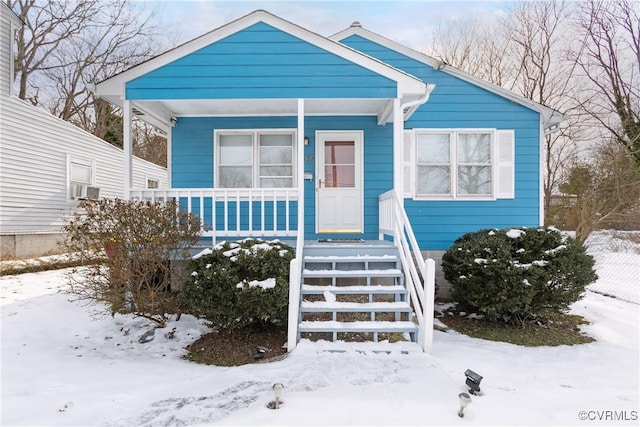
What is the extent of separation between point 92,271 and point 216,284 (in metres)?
1.87

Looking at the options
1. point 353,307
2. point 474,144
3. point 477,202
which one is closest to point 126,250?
point 353,307

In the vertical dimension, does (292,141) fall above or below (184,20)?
below

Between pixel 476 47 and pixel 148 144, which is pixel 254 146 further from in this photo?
pixel 148 144

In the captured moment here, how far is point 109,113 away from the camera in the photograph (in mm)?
19766

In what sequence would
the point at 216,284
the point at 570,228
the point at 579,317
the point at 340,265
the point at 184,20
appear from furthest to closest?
1. the point at 184,20
2. the point at 570,228
3. the point at 579,317
4. the point at 340,265
5. the point at 216,284

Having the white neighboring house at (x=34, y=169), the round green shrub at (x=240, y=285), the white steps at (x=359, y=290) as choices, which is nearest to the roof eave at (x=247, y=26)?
the white steps at (x=359, y=290)

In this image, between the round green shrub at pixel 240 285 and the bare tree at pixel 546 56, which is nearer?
the round green shrub at pixel 240 285

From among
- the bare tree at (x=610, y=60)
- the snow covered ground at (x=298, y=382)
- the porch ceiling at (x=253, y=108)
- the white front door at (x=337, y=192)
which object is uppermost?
the bare tree at (x=610, y=60)

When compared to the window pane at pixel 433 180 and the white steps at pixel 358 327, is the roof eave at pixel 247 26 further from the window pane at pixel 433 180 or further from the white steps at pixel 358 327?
the white steps at pixel 358 327

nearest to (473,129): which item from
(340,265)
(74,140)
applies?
(340,265)

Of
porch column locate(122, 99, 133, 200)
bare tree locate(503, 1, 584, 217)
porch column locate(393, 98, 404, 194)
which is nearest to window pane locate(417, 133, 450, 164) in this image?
porch column locate(393, 98, 404, 194)

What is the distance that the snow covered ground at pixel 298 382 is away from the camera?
294 cm

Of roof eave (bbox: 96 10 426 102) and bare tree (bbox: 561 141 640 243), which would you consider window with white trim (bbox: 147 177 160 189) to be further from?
bare tree (bbox: 561 141 640 243)

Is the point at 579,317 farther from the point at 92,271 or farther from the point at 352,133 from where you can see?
the point at 92,271
